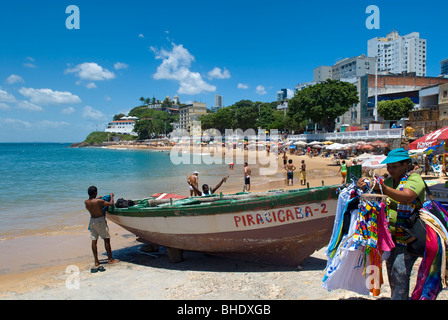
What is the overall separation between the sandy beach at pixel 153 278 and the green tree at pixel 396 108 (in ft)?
138

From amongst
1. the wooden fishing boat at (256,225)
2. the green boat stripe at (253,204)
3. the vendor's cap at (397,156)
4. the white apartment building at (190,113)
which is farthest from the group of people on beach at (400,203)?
the white apartment building at (190,113)

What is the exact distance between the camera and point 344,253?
378 cm

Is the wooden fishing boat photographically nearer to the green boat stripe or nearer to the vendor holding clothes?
the green boat stripe

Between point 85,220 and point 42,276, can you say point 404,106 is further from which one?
point 42,276

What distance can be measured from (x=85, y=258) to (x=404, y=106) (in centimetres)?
4453

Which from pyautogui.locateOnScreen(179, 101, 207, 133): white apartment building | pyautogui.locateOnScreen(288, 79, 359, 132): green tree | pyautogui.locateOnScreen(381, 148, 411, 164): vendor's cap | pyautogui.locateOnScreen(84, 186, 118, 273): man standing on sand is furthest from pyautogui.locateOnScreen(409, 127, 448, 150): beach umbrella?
pyautogui.locateOnScreen(179, 101, 207, 133): white apartment building

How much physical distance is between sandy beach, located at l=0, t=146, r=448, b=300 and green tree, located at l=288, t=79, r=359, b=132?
3997 cm

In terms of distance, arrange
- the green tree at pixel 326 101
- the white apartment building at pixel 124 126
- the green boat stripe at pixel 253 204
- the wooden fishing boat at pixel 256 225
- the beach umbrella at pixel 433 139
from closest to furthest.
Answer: the green boat stripe at pixel 253 204, the wooden fishing boat at pixel 256 225, the beach umbrella at pixel 433 139, the green tree at pixel 326 101, the white apartment building at pixel 124 126

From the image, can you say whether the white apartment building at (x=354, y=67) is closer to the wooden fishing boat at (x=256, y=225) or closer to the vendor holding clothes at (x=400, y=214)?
the wooden fishing boat at (x=256, y=225)

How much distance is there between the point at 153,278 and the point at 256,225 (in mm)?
2320

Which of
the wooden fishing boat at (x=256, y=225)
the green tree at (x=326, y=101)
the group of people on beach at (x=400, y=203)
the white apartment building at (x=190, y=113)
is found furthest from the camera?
the white apartment building at (x=190, y=113)

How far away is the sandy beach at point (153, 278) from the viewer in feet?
17.8
